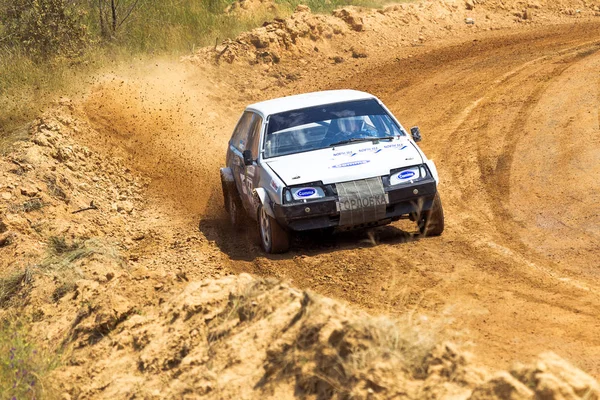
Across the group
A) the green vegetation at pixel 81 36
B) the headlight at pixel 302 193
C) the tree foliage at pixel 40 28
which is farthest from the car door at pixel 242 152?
the tree foliage at pixel 40 28

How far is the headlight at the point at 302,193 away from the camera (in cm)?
1005

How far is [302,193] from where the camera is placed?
10078mm

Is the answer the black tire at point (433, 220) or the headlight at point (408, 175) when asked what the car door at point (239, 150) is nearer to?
the headlight at point (408, 175)

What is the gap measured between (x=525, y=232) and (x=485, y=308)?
317cm

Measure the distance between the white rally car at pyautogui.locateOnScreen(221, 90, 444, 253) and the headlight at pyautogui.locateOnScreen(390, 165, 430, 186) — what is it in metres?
0.01

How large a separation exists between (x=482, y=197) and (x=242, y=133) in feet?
11.1

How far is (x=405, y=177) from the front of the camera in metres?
10.2

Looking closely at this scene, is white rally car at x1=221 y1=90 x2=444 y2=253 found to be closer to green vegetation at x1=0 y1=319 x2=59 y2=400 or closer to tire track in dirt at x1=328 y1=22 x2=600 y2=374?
tire track in dirt at x1=328 y1=22 x2=600 y2=374

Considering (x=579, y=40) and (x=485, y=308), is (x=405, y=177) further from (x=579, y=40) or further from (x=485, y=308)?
(x=579, y=40)

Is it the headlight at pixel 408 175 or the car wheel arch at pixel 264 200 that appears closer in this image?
the headlight at pixel 408 175

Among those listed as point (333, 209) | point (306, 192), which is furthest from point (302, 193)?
point (333, 209)

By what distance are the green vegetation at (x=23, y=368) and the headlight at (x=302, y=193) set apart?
3.29 meters

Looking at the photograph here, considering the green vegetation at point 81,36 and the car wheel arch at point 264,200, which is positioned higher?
the car wheel arch at point 264,200

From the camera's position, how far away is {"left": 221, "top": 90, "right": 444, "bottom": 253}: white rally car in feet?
32.9
